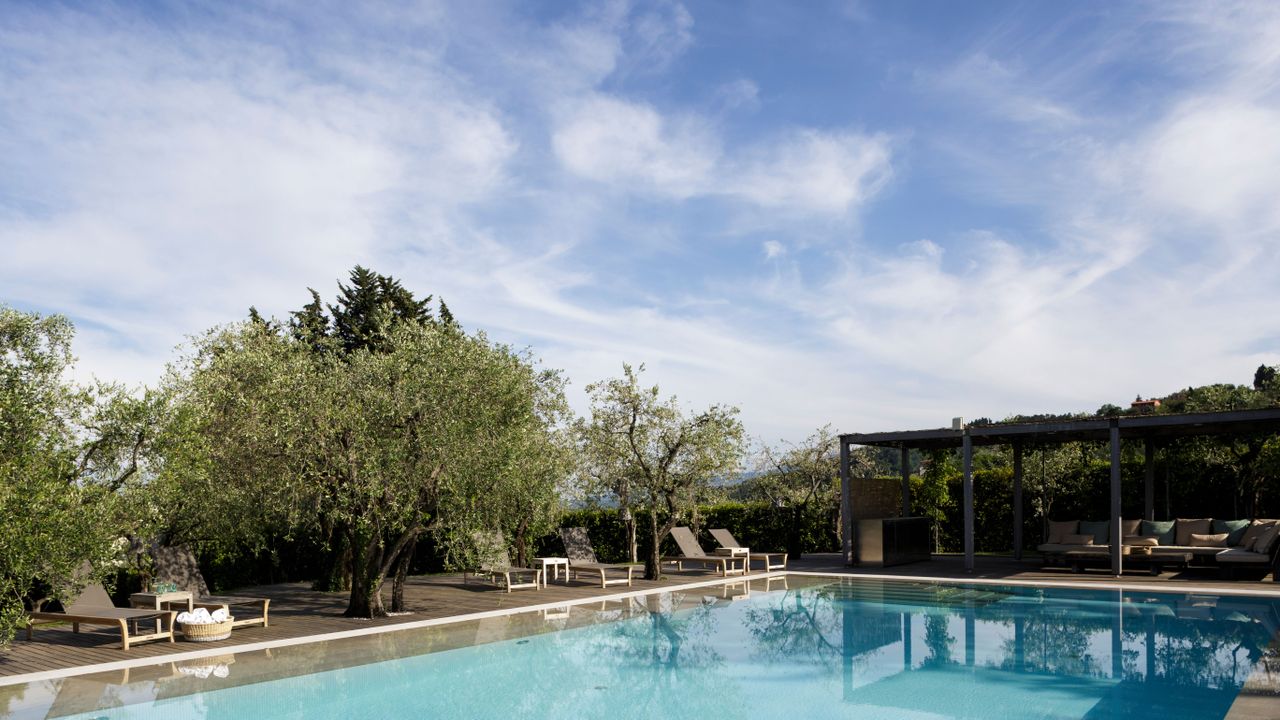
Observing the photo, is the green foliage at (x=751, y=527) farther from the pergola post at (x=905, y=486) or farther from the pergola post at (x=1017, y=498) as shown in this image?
the pergola post at (x=1017, y=498)

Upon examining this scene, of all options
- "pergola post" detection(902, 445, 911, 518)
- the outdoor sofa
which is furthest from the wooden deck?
"pergola post" detection(902, 445, 911, 518)

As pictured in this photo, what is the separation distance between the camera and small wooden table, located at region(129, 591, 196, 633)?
11362 mm

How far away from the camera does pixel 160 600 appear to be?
1137cm

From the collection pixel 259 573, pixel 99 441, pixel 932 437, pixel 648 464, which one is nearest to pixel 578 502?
pixel 648 464

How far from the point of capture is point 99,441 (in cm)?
1020

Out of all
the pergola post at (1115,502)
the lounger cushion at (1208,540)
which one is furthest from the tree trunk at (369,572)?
the lounger cushion at (1208,540)

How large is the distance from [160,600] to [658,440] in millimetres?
9081

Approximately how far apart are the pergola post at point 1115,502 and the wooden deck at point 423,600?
0.36 metres

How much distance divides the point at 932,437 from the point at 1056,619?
6.51 metres

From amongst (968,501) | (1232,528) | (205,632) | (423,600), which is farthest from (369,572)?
(1232,528)

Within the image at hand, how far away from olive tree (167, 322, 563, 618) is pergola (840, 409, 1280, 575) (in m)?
9.80

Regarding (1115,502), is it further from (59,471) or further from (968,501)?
(59,471)

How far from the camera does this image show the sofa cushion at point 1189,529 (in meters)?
18.4

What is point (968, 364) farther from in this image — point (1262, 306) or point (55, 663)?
point (55, 663)
